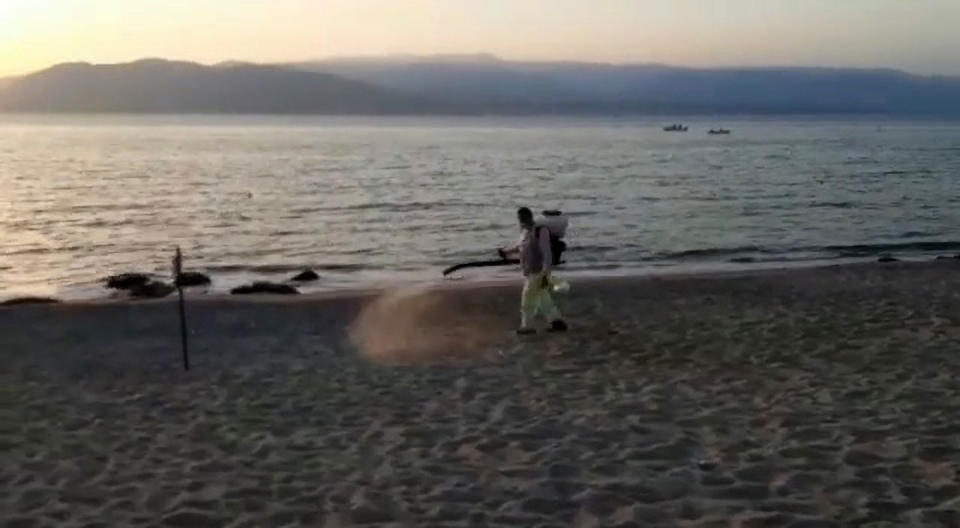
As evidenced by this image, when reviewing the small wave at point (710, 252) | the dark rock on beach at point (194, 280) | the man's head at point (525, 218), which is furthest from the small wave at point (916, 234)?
the man's head at point (525, 218)

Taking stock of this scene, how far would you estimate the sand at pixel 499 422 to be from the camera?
7625mm

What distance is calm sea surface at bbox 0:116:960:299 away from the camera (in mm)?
30141

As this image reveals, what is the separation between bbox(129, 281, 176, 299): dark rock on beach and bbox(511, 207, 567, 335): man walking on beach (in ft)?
32.4

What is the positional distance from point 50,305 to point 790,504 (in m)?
16.0

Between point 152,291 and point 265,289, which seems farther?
point 265,289

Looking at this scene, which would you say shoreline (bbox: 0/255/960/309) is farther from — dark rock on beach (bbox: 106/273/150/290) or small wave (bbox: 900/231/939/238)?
small wave (bbox: 900/231/939/238)

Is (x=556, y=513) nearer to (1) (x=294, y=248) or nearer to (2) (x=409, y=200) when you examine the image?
(1) (x=294, y=248)

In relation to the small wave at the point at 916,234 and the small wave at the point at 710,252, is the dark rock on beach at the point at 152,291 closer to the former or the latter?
the small wave at the point at 710,252

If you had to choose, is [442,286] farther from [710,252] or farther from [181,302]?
[710,252]

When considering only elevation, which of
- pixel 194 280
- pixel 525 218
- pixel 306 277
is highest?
pixel 525 218

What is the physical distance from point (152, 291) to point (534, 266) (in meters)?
10.6

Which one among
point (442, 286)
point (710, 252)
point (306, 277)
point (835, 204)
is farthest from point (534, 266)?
point (835, 204)

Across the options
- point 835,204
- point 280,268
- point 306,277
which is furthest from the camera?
point 835,204

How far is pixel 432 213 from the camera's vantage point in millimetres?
43625
